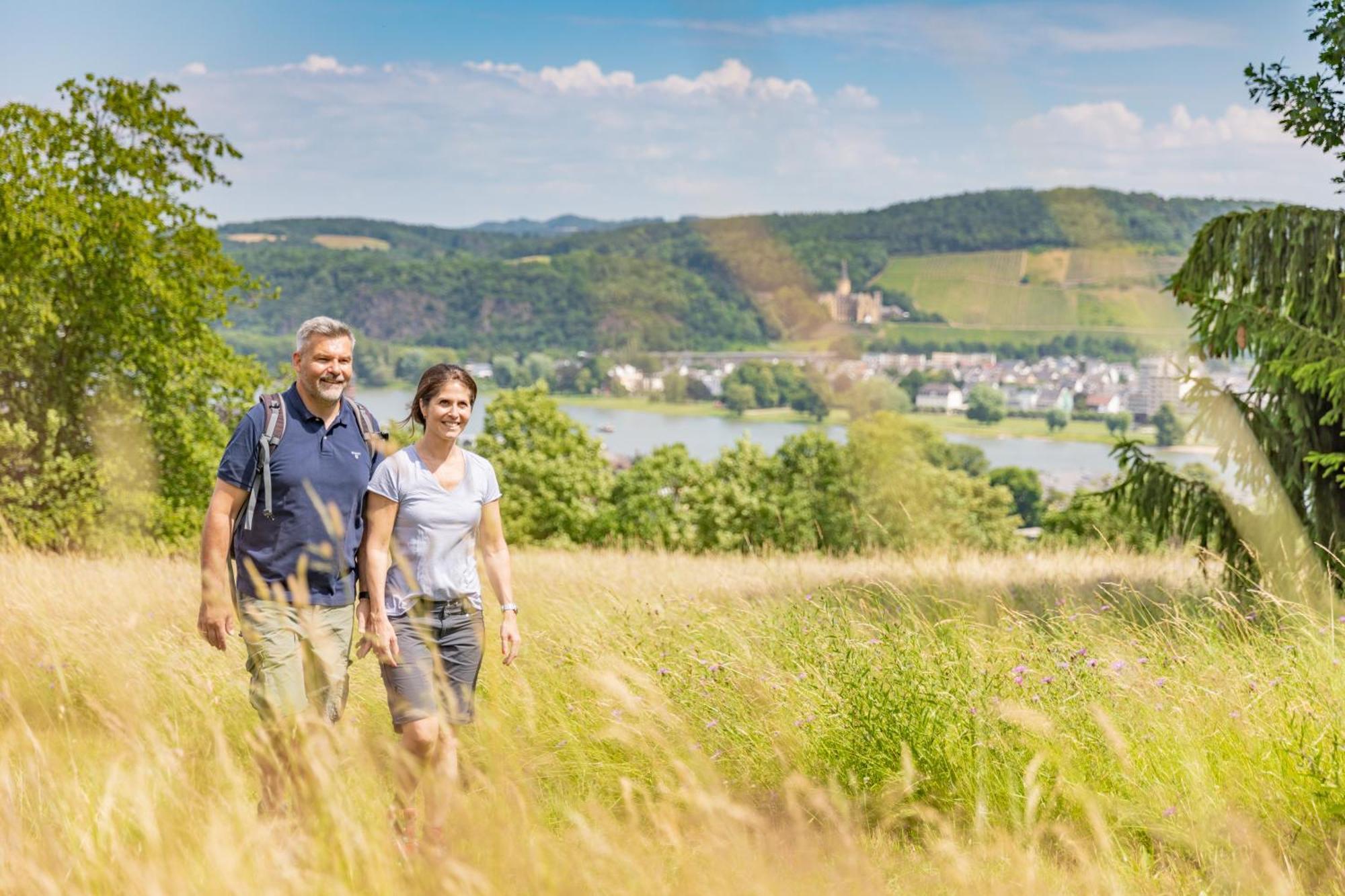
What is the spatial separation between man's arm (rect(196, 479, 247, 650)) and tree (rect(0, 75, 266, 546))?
53.6 ft

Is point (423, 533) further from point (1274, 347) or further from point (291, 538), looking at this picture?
point (1274, 347)

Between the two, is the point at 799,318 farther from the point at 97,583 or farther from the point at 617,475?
the point at 97,583

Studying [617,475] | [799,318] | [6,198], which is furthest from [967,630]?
[799,318]

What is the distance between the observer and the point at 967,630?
5.82 m

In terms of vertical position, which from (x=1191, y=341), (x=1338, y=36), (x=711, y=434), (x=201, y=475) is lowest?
(x=711, y=434)

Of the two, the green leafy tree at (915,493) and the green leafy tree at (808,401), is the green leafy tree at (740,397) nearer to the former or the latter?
the green leafy tree at (808,401)

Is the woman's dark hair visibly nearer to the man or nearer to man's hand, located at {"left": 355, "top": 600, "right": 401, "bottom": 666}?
the man

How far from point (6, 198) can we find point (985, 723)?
18.6 metres

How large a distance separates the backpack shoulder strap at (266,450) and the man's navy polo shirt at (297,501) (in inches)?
0.5

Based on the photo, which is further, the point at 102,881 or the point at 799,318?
the point at 799,318

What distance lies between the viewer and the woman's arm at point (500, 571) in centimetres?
469

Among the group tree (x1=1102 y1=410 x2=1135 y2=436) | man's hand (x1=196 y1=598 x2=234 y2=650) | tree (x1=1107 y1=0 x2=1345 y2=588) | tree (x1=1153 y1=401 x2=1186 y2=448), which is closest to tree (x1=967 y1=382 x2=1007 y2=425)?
tree (x1=1102 y1=410 x2=1135 y2=436)

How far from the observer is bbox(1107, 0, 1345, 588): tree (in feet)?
26.9

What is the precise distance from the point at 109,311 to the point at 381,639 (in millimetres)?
18240
